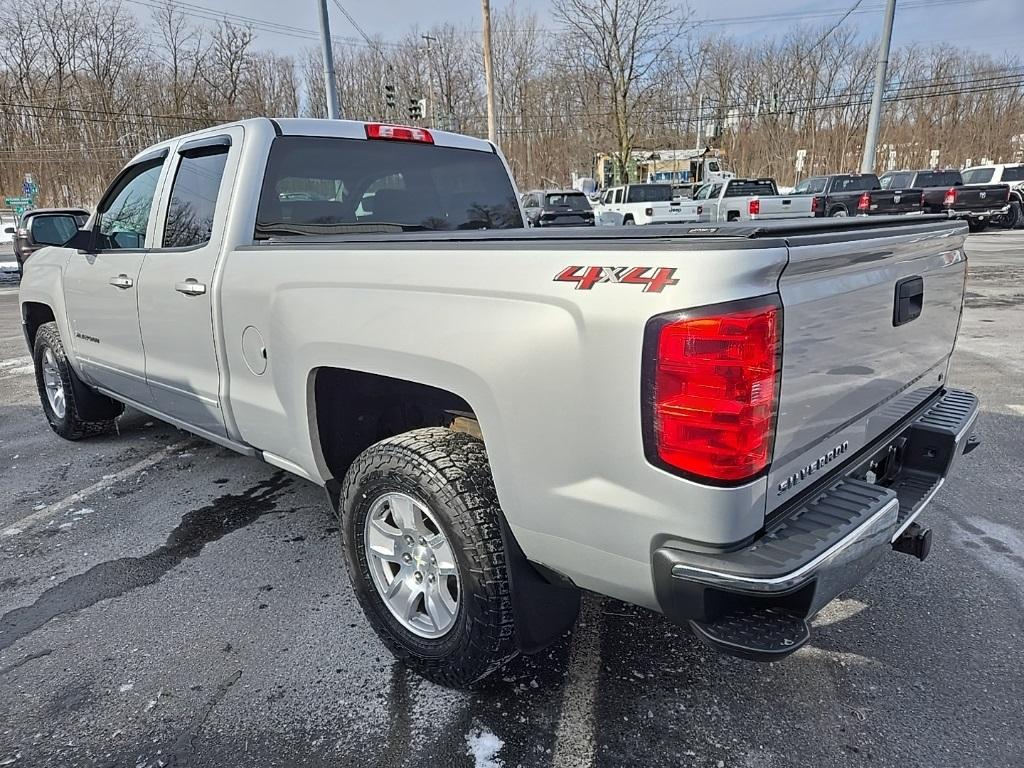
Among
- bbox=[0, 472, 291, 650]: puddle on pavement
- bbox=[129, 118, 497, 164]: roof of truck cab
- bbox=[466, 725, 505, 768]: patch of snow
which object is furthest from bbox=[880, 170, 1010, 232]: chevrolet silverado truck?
bbox=[466, 725, 505, 768]: patch of snow

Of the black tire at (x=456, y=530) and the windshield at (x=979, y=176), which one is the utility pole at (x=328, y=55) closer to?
the black tire at (x=456, y=530)

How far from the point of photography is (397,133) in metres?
3.84

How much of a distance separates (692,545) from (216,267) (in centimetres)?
241

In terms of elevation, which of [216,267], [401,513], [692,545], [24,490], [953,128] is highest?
[953,128]

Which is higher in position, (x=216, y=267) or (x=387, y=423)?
(x=216, y=267)

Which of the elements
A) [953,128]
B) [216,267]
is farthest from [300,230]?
[953,128]

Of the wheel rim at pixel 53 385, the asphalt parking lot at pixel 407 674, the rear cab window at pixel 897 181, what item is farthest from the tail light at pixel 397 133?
the rear cab window at pixel 897 181

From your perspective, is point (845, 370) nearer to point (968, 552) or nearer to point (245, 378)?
point (968, 552)

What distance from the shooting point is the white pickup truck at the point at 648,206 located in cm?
2130

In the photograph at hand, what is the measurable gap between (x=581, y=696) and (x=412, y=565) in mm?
745

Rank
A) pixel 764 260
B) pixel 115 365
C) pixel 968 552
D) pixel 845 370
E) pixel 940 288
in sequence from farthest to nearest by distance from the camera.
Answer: pixel 115 365 < pixel 968 552 < pixel 940 288 < pixel 845 370 < pixel 764 260

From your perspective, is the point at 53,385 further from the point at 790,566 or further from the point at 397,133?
the point at 790,566

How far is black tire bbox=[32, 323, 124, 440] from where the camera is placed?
5004mm

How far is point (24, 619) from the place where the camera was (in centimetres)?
297
